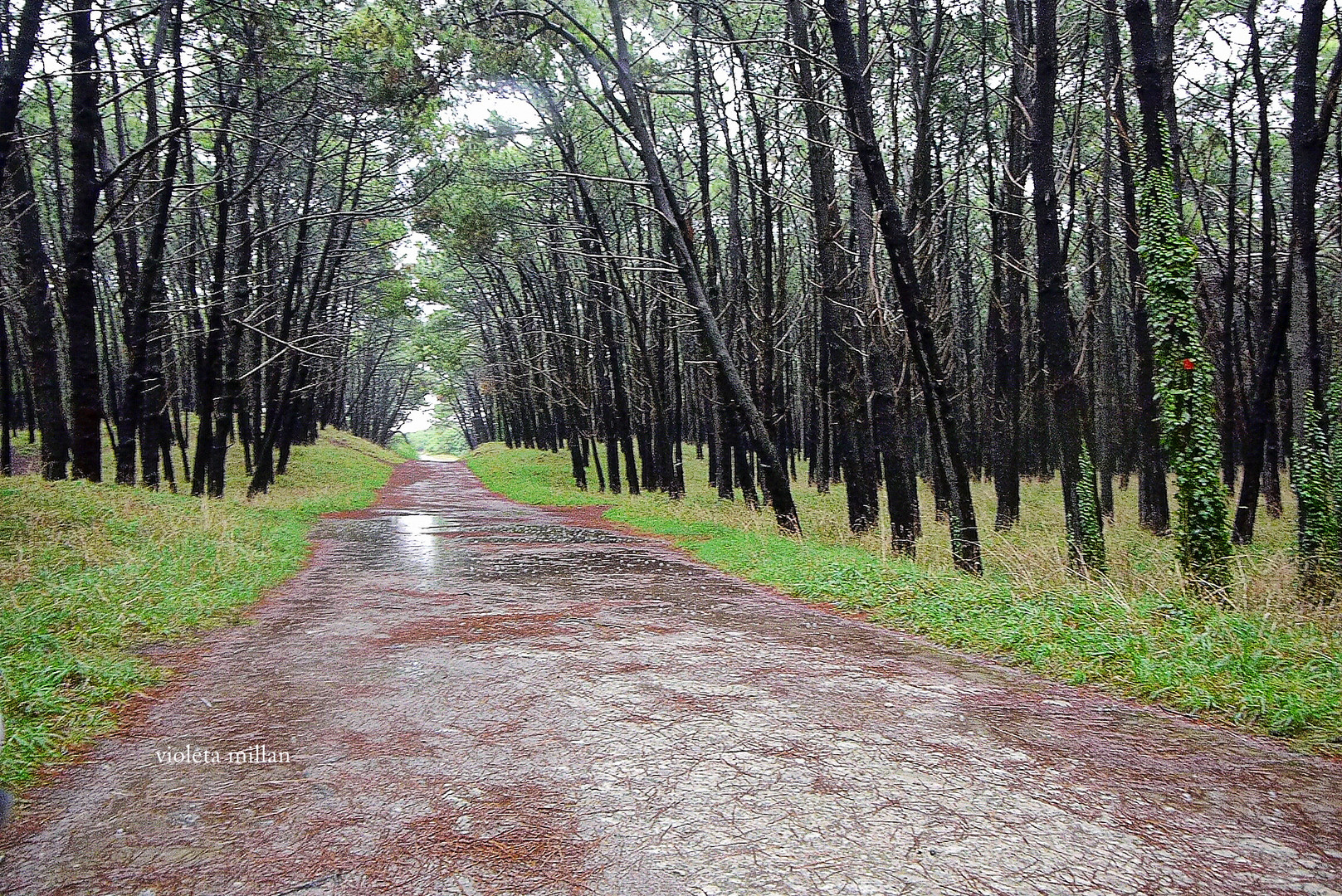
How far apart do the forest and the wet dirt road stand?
4.04 m

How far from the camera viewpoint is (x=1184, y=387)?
23.9 feet

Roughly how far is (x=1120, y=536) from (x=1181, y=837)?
13.1m

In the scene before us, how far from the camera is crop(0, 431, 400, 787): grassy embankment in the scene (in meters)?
4.12

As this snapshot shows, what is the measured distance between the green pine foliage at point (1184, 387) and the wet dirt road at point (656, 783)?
133 inches

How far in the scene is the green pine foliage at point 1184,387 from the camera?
702cm

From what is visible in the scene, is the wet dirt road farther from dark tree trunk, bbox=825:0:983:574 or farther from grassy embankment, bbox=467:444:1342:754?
dark tree trunk, bbox=825:0:983:574

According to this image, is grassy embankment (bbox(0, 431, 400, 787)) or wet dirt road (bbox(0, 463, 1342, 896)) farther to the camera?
grassy embankment (bbox(0, 431, 400, 787))

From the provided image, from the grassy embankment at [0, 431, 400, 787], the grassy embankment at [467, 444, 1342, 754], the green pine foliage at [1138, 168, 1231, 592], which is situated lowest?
the grassy embankment at [467, 444, 1342, 754]

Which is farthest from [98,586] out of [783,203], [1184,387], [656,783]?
[1184,387]

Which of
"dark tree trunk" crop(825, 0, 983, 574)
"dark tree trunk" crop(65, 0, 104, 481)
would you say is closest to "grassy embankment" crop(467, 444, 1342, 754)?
"dark tree trunk" crop(825, 0, 983, 574)

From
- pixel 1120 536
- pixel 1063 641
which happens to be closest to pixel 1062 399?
pixel 1063 641

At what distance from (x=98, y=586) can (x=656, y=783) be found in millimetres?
5719

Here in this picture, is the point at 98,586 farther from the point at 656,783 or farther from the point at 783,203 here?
the point at 783,203

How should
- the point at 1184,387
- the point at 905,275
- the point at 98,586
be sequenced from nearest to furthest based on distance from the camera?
the point at 98,586 → the point at 1184,387 → the point at 905,275
